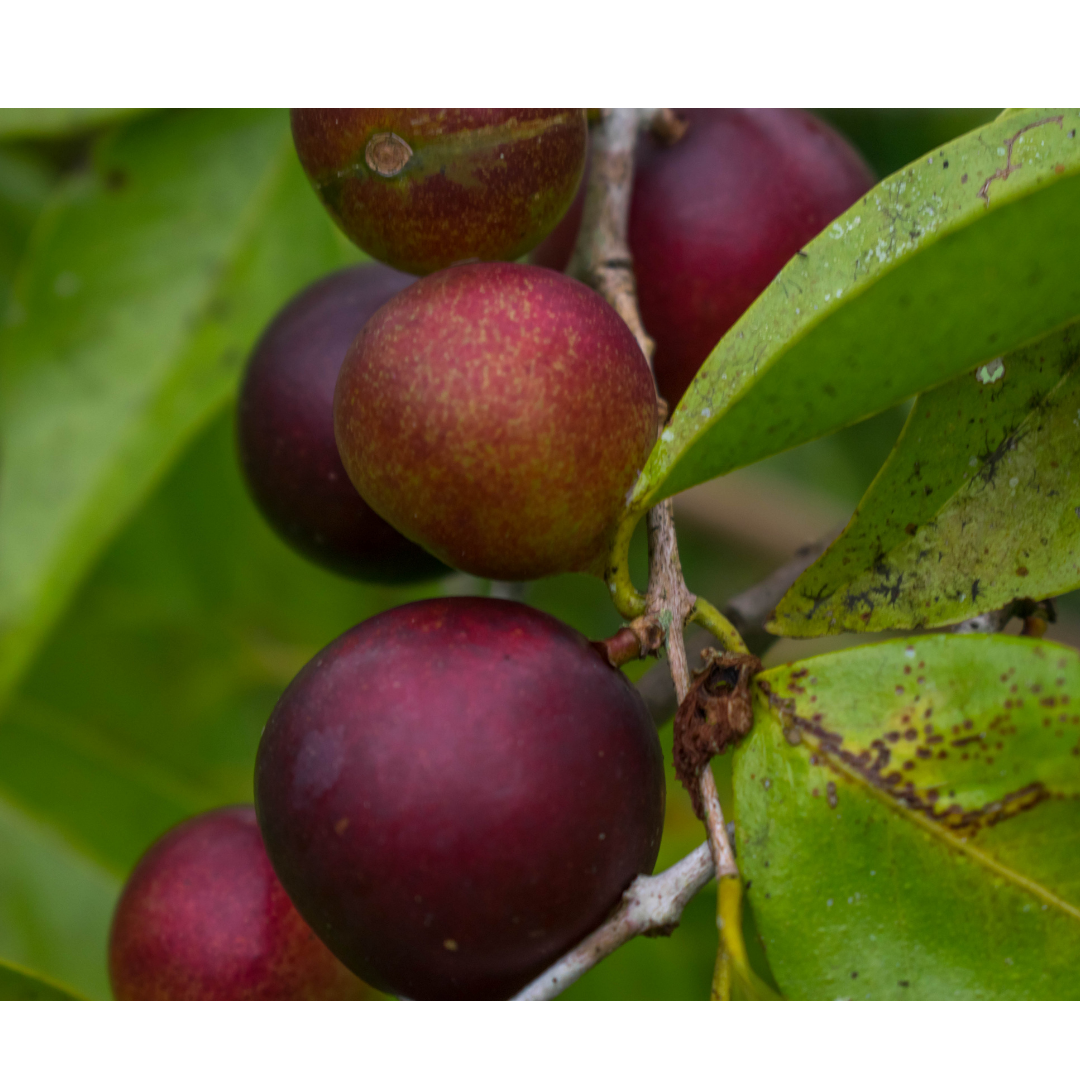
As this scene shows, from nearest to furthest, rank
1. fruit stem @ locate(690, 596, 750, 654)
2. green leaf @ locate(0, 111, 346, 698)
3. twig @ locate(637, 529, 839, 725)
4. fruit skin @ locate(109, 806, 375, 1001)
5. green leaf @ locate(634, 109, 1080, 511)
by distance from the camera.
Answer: green leaf @ locate(634, 109, 1080, 511), fruit stem @ locate(690, 596, 750, 654), fruit skin @ locate(109, 806, 375, 1001), twig @ locate(637, 529, 839, 725), green leaf @ locate(0, 111, 346, 698)

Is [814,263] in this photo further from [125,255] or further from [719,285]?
[125,255]

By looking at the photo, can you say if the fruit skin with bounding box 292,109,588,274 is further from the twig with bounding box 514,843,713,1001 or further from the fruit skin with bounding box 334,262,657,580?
the twig with bounding box 514,843,713,1001

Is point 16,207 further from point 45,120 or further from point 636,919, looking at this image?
point 636,919

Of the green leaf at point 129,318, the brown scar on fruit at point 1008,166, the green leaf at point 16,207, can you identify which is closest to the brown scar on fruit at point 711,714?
the brown scar on fruit at point 1008,166

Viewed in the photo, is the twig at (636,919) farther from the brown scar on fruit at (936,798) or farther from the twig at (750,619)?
the twig at (750,619)

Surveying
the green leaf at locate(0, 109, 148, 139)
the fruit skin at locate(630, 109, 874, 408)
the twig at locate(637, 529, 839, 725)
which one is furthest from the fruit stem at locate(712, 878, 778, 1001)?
the green leaf at locate(0, 109, 148, 139)

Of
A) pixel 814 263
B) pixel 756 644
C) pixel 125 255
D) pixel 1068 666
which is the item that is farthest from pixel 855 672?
pixel 125 255
